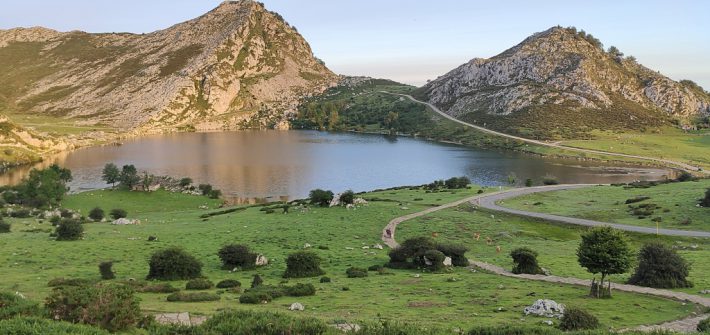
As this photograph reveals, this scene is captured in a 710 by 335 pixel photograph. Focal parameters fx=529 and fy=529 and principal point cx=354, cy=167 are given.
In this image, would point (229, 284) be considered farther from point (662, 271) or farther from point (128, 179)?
point (128, 179)

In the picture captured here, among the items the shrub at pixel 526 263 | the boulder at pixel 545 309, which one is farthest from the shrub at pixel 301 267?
the boulder at pixel 545 309

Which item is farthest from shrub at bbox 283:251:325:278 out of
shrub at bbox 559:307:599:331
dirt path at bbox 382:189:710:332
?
shrub at bbox 559:307:599:331

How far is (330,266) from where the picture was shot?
50094 millimetres

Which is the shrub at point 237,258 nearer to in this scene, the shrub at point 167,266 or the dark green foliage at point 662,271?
the shrub at point 167,266

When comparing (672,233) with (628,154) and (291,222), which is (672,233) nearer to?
(291,222)

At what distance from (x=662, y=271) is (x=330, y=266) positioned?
2746 centimetres

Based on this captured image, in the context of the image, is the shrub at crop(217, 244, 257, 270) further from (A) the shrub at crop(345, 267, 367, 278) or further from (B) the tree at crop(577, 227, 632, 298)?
(B) the tree at crop(577, 227, 632, 298)

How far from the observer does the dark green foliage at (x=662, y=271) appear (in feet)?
128

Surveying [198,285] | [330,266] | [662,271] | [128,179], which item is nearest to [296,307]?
[198,285]

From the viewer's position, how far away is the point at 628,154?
634 ft

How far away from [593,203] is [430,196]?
91.0 ft

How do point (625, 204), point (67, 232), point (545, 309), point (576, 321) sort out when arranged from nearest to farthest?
point (576, 321), point (545, 309), point (67, 232), point (625, 204)

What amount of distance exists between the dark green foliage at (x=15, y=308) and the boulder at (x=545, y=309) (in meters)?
25.4

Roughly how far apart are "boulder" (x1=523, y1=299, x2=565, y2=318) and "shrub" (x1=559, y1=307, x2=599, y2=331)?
106 inches
